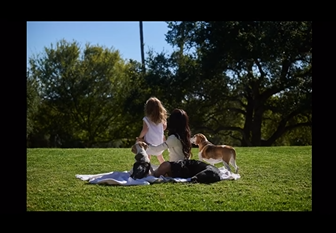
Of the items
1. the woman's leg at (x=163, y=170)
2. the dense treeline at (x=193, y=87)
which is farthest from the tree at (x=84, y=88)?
the woman's leg at (x=163, y=170)

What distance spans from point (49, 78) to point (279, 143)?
12.9 m

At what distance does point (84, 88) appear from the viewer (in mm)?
20984

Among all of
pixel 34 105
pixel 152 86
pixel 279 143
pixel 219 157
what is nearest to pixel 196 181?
pixel 219 157

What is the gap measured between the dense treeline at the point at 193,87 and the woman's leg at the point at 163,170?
10.8 m

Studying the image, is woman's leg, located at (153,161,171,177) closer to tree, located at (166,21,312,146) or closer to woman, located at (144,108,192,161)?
woman, located at (144,108,192,161)

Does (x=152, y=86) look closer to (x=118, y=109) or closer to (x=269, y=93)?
(x=118, y=109)

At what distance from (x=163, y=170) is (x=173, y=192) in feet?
2.80

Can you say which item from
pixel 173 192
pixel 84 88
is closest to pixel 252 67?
pixel 84 88

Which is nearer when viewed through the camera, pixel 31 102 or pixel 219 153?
pixel 219 153

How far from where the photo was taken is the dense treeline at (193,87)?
54.0ft

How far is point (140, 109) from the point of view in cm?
1862

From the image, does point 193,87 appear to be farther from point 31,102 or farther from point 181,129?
point 181,129

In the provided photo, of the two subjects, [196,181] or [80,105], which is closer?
[196,181]

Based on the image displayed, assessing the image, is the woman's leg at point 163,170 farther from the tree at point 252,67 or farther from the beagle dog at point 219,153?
the tree at point 252,67
